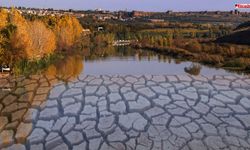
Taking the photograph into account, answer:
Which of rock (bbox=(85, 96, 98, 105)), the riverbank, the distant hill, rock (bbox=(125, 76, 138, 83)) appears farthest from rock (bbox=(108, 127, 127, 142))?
the distant hill

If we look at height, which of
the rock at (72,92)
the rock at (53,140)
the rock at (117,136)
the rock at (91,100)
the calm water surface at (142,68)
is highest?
the rock at (72,92)

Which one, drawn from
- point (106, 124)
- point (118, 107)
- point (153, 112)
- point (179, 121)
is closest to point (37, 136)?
point (106, 124)

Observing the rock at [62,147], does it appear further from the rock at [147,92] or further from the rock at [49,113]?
the rock at [147,92]

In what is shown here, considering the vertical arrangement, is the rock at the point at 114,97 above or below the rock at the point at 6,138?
above

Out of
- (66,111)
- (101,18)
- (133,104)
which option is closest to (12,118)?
(66,111)

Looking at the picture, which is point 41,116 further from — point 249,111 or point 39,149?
point 249,111

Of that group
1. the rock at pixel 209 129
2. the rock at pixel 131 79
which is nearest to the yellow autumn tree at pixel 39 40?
the rock at pixel 131 79
